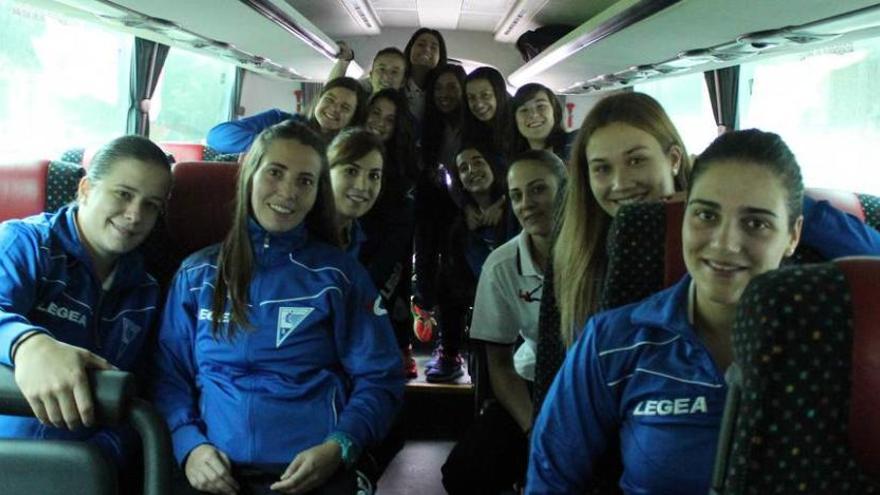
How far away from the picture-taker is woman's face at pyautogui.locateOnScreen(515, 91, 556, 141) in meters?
3.83

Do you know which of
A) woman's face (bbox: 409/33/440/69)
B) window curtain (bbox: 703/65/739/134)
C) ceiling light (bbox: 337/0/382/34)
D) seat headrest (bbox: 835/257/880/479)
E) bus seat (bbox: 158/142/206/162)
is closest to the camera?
seat headrest (bbox: 835/257/880/479)

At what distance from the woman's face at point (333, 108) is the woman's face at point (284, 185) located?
5.39 feet

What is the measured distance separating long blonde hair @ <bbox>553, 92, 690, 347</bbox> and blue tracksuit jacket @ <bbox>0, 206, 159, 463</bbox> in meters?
1.25

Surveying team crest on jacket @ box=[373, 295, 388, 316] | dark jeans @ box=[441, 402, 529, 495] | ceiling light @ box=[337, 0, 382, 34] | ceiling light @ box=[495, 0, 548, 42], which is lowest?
dark jeans @ box=[441, 402, 529, 495]

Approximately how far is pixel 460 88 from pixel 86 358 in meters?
3.48

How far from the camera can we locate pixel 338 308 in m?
1.97

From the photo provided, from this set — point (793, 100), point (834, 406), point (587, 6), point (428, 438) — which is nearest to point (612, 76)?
point (587, 6)

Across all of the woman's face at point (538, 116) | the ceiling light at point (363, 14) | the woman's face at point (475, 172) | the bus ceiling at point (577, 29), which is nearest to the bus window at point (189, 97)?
the bus ceiling at point (577, 29)

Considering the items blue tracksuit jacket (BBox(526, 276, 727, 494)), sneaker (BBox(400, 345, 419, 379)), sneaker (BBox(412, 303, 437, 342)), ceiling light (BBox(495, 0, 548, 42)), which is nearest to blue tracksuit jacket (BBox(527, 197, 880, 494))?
blue tracksuit jacket (BBox(526, 276, 727, 494))

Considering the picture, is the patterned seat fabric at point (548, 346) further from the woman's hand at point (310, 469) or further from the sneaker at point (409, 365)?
the sneaker at point (409, 365)

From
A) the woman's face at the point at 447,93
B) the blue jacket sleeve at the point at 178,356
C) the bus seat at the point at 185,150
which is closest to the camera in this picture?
the blue jacket sleeve at the point at 178,356

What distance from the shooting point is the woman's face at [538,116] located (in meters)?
3.83

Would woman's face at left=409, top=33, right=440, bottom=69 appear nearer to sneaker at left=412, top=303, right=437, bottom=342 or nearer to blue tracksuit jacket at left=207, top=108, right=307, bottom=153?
blue tracksuit jacket at left=207, top=108, right=307, bottom=153

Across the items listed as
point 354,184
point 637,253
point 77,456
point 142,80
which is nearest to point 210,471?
Answer: point 77,456
